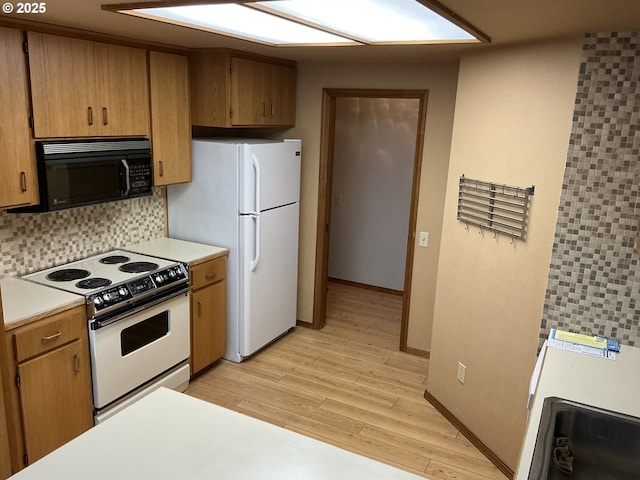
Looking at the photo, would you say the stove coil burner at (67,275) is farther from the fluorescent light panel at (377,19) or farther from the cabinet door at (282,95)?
the fluorescent light panel at (377,19)

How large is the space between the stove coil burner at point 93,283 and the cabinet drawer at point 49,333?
0.59ft

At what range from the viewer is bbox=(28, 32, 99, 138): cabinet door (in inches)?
103

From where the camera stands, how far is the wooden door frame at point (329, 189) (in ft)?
13.0

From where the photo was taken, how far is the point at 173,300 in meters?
3.30

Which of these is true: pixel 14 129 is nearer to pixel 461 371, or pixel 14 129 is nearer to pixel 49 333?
pixel 49 333

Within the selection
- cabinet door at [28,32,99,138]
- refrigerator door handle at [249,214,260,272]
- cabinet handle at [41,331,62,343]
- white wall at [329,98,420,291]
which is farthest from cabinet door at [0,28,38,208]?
white wall at [329,98,420,291]

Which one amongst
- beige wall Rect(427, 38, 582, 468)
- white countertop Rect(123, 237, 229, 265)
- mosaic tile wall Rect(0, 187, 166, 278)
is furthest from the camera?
white countertop Rect(123, 237, 229, 265)

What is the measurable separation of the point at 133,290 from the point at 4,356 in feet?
2.65

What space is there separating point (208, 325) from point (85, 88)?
1.76m

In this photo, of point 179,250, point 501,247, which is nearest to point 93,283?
point 179,250

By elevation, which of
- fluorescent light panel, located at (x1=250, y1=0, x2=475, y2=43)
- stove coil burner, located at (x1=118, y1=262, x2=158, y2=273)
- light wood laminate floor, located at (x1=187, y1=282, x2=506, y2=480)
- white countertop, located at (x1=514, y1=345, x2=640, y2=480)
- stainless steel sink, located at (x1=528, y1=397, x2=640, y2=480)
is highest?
fluorescent light panel, located at (x1=250, y1=0, x2=475, y2=43)

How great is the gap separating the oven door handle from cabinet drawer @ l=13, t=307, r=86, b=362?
59 mm

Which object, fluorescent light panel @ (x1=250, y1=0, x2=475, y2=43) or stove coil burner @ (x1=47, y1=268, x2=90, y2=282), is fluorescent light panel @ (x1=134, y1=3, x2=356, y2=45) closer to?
fluorescent light panel @ (x1=250, y1=0, x2=475, y2=43)

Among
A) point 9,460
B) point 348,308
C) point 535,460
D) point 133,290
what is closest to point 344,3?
point 535,460
